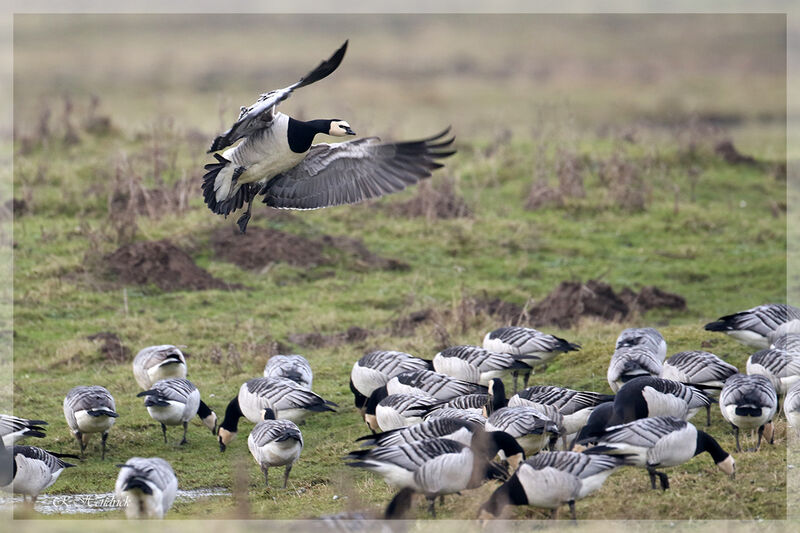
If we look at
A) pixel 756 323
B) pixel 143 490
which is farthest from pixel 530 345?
pixel 143 490

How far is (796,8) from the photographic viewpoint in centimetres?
4469

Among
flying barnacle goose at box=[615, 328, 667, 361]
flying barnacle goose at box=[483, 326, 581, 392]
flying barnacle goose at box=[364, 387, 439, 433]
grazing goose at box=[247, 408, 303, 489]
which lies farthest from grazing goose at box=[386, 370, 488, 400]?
flying barnacle goose at box=[615, 328, 667, 361]

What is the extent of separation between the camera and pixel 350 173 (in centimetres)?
1045

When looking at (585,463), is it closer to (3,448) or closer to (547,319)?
(3,448)

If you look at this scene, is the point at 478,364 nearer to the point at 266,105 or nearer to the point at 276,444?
the point at 276,444

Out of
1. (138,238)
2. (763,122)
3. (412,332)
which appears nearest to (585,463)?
(412,332)

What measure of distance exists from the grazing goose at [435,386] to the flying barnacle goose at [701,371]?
6.27 feet

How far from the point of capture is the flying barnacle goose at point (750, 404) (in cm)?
853

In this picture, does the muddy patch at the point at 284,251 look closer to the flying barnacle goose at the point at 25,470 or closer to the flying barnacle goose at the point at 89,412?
the flying barnacle goose at the point at 89,412

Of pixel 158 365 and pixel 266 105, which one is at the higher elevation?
pixel 266 105

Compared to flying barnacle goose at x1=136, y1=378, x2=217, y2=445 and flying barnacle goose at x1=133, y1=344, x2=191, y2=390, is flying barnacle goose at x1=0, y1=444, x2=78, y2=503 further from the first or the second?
flying barnacle goose at x1=133, y1=344, x2=191, y2=390

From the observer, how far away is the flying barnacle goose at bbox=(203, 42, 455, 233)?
9.62m

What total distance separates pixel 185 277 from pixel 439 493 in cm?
849

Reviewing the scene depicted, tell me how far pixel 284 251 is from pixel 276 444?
785cm
